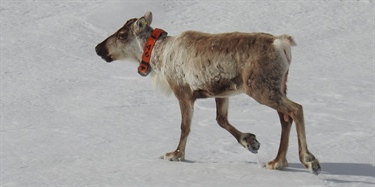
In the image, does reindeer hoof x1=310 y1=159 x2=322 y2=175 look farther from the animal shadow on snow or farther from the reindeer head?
the reindeer head

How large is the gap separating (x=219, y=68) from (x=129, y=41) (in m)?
1.53

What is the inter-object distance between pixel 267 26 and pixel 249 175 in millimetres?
7840

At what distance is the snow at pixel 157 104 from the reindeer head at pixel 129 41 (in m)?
0.97

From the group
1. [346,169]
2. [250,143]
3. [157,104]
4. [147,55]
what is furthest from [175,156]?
[157,104]

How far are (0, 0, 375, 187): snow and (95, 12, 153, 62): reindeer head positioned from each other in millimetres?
970

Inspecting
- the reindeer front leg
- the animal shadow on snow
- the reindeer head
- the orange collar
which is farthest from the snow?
the reindeer head

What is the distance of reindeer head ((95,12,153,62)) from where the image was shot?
8906 millimetres

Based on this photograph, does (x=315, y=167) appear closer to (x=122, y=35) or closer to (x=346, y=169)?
(x=346, y=169)

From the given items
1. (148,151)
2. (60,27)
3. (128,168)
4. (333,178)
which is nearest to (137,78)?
(60,27)

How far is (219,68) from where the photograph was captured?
7.84m

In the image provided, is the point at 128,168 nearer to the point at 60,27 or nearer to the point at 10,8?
the point at 60,27

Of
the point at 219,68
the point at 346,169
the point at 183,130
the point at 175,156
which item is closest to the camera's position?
the point at 346,169

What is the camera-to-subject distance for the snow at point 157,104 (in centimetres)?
765

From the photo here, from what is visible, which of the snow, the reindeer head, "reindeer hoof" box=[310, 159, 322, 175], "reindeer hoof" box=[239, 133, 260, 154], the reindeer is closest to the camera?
"reindeer hoof" box=[310, 159, 322, 175]
